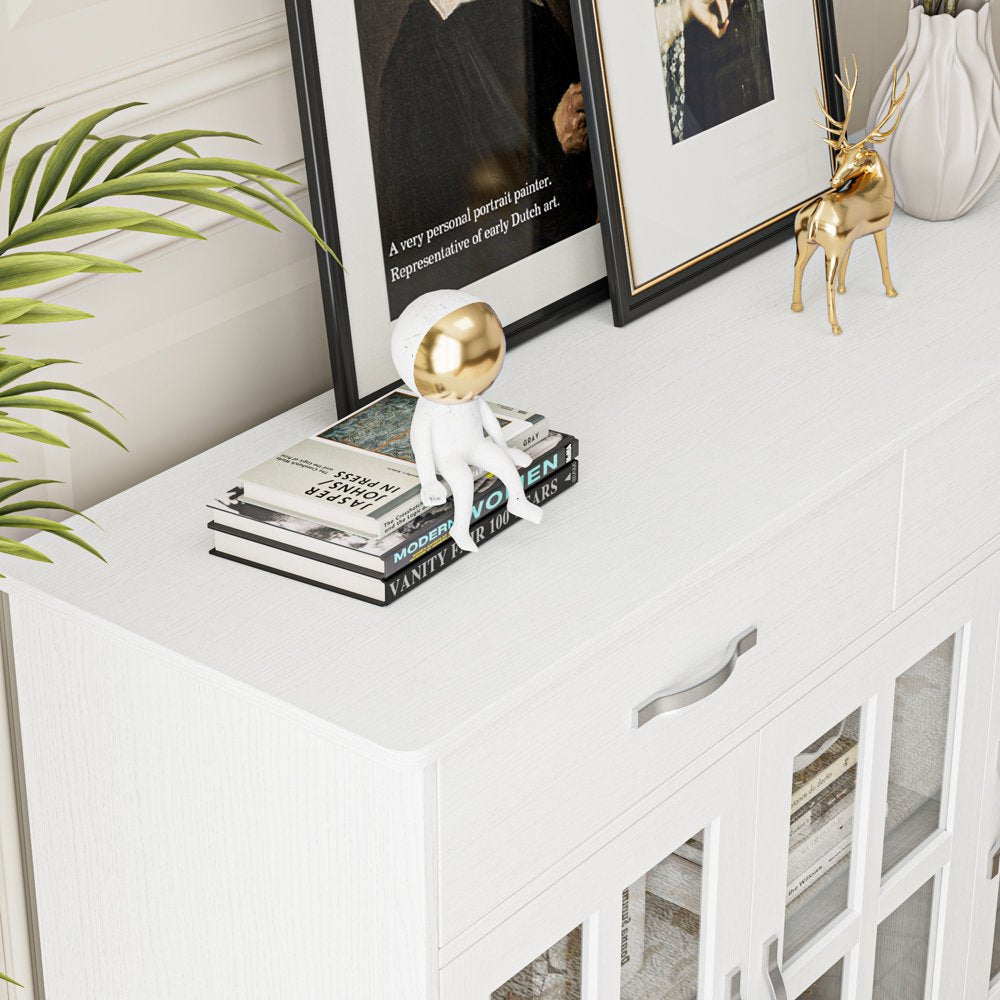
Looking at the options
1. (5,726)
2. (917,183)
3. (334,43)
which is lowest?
(5,726)

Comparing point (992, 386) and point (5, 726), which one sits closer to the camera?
point (5, 726)

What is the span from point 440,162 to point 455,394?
1.09 ft

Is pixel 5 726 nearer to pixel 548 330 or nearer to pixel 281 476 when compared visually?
Answer: pixel 281 476

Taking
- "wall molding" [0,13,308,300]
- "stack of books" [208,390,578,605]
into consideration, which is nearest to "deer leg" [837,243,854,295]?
"stack of books" [208,390,578,605]

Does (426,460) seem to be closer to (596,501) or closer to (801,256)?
(596,501)

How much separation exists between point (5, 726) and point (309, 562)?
32 centimetres

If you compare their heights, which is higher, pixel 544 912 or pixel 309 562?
pixel 309 562

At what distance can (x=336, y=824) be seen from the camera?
902mm

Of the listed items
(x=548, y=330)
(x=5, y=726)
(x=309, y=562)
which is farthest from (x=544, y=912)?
(x=548, y=330)

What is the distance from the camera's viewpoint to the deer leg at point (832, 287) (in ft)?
4.27

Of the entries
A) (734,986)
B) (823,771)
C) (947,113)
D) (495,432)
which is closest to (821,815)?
(823,771)

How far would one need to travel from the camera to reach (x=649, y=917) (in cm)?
112

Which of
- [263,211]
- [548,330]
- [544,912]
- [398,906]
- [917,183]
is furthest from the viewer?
[917,183]

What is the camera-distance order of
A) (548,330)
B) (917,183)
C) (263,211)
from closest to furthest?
1. (263,211)
2. (548,330)
3. (917,183)
